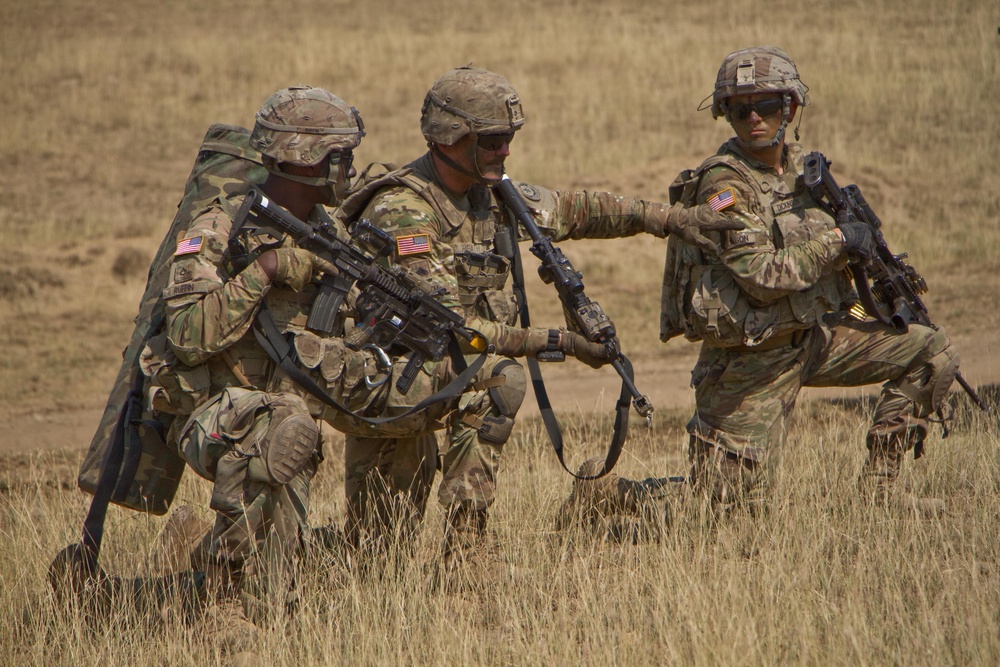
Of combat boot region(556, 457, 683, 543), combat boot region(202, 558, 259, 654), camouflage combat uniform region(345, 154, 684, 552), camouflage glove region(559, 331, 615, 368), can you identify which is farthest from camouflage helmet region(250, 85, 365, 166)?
combat boot region(556, 457, 683, 543)

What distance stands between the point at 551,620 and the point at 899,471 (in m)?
2.29

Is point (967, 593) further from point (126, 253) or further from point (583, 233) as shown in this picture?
point (126, 253)

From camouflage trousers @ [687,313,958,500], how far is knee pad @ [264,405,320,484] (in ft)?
7.05

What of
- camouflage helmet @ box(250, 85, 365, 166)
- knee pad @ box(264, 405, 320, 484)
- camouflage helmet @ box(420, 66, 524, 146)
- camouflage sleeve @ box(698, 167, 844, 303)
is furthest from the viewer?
camouflage sleeve @ box(698, 167, 844, 303)

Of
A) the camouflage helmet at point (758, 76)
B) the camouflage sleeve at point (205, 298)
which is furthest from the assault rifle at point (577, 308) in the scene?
the camouflage sleeve at point (205, 298)

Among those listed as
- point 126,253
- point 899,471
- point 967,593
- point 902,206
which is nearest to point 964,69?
point 902,206

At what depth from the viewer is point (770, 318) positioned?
5.45m

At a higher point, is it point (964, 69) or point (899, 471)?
point (964, 69)

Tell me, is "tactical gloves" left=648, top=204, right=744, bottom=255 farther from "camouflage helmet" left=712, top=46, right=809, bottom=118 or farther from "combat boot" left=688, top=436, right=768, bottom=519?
"combat boot" left=688, top=436, right=768, bottom=519

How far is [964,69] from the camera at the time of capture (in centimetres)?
1931

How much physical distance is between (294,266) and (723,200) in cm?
207

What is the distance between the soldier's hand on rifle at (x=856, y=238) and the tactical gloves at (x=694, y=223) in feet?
1.69

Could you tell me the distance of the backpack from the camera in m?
4.85

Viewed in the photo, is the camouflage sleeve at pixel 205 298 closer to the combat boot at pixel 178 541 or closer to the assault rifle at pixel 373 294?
the assault rifle at pixel 373 294
